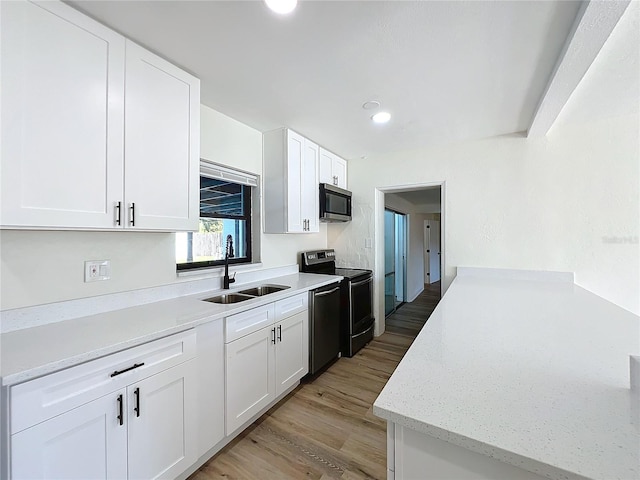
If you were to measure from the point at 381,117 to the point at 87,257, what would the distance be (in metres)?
2.32

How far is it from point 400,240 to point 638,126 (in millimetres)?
3379

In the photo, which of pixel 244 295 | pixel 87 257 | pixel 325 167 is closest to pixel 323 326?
pixel 244 295

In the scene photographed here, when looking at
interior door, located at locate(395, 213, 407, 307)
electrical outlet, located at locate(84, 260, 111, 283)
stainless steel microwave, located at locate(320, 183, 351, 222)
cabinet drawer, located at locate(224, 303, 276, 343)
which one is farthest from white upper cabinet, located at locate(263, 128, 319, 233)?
interior door, located at locate(395, 213, 407, 307)

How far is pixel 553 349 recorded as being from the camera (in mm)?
1067

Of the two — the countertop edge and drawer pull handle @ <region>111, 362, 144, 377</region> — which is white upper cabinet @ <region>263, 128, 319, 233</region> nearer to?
drawer pull handle @ <region>111, 362, 144, 377</region>

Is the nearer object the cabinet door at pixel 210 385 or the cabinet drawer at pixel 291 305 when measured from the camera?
the cabinet door at pixel 210 385

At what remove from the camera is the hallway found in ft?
13.1

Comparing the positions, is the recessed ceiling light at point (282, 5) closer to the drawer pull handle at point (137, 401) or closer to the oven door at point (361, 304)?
the drawer pull handle at point (137, 401)

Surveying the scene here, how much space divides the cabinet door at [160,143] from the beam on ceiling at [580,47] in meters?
2.03

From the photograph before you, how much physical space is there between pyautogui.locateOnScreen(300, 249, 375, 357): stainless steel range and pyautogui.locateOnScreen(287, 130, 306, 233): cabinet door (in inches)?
24.5

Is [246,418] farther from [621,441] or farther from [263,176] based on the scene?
[263,176]

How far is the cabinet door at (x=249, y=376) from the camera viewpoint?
1767 millimetres

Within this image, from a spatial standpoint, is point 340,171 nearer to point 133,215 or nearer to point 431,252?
point 133,215

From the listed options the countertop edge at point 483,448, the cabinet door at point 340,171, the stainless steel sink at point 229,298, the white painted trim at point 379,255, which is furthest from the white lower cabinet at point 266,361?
the cabinet door at point 340,171
